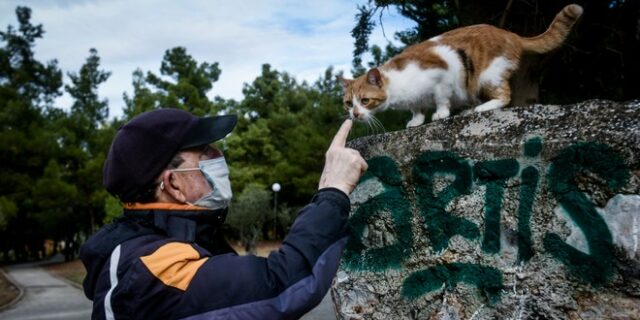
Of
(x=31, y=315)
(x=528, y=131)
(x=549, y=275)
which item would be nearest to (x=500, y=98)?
(x=528, y=131)

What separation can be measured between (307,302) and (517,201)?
1.44 m

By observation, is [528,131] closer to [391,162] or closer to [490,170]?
[490,170]

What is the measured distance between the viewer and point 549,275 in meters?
2.54

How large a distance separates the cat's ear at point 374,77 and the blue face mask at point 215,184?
1.82 m

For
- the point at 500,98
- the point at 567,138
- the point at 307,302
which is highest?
the point at 500,98

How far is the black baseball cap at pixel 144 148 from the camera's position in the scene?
1836mm

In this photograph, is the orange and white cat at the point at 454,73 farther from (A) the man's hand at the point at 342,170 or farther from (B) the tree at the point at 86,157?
(B) the tree at the point at 86,157

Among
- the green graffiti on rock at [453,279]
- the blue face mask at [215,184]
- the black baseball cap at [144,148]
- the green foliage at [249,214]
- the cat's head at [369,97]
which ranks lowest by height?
the green foliage at [249,214]

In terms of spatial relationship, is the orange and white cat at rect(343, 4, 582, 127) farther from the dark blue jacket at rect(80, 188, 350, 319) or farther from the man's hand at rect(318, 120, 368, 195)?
the dark blue jacket at rect(80, 188, 350, 319)

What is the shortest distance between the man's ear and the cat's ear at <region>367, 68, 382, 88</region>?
6.56 ft

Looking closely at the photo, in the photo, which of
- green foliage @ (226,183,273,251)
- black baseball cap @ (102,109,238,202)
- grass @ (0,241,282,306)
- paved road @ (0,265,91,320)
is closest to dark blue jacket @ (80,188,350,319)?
black baseball cap @ (102,109,238,202)

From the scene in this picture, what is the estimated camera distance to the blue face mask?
1992 mm

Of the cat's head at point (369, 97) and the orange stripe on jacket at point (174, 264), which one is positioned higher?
the cat's head at point (369, 97)

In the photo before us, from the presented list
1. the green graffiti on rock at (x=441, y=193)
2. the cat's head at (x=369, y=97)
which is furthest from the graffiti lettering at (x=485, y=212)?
the cat's head at (x=369, y=97)
